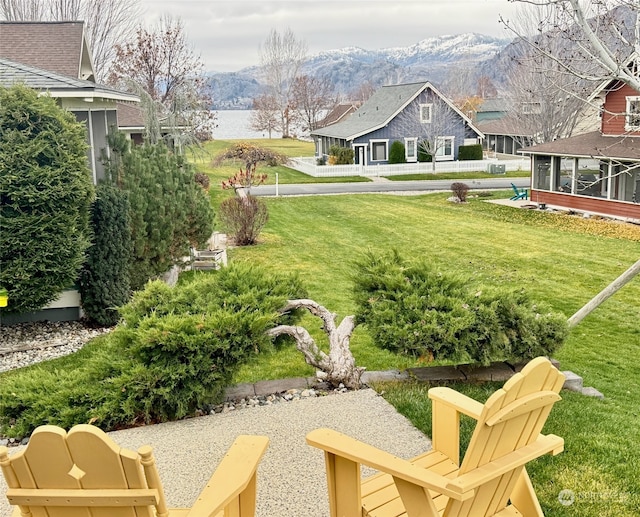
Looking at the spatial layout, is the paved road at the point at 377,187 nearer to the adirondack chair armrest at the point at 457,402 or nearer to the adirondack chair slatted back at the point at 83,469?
the adirondack chair armrest at the point at 457,402

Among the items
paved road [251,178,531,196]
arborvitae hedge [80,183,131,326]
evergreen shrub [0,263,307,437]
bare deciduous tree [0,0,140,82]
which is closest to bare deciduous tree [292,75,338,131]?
bare deciduous tree [0,0,140,82]

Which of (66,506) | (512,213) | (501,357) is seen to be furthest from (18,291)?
(512,213)

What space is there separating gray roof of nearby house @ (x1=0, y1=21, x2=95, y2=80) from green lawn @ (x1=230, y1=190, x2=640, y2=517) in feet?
19.7

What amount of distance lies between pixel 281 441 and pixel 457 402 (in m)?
1.67

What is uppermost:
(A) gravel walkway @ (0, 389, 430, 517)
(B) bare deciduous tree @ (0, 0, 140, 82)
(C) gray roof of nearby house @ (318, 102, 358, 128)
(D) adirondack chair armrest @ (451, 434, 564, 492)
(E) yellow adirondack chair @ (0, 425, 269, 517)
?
(B) bare deciduous tree @ (0, 0, 140, 82)

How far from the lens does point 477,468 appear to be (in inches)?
115

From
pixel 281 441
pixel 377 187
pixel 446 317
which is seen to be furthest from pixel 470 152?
pixel 281 441

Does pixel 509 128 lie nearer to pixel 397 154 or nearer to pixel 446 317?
pixel 397 154

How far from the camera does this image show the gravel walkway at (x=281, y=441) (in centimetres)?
412

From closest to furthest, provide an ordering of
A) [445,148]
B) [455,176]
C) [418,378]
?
[418,378] → [455,176] → [445,148]

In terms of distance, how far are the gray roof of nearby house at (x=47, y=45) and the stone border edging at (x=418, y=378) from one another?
12143 mm

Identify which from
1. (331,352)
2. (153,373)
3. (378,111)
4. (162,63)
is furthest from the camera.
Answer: (378,111)

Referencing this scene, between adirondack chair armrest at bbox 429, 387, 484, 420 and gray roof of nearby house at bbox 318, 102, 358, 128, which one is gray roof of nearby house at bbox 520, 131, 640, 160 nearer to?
adirondack chair armrest at bbox 429, 387, 484, 420

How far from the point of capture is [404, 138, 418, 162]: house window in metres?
40.2
